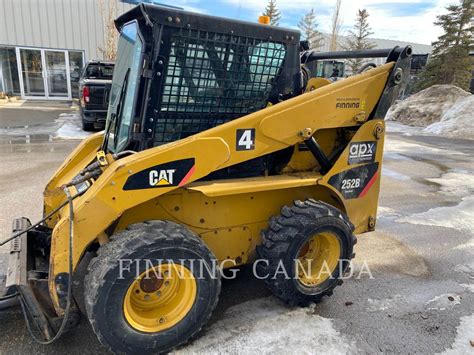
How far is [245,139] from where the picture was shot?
292 cm

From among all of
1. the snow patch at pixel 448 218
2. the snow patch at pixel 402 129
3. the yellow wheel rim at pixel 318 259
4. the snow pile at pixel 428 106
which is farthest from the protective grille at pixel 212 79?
the snow pile at pixel 428 106

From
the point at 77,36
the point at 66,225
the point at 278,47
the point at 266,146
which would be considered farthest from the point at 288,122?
the point at 77,36

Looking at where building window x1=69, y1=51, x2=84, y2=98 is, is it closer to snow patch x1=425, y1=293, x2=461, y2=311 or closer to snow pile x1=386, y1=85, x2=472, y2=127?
snow pile x1=386, y1=85, x2=472, y2=127

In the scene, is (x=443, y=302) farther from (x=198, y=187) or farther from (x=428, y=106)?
(x=428, y=106)

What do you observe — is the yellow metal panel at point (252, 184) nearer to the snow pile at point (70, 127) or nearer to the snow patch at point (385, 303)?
the snow patch at point (385, 303)

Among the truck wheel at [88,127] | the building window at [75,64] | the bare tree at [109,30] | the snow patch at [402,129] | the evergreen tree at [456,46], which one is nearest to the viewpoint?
the truck wheel at [88,127]

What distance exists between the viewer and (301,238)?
10.1 feet

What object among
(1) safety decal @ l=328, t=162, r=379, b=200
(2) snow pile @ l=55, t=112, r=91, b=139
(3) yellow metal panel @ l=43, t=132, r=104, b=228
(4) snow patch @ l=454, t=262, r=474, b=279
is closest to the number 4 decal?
(1) safety decal @ l=328, t=162, r=379, b=200

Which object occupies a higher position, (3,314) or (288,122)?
(288,122)

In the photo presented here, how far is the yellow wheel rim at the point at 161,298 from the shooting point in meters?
2.71

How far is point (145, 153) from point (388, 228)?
12.5ft

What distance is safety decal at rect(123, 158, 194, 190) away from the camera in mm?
2570

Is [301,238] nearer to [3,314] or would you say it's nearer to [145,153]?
[145,153]

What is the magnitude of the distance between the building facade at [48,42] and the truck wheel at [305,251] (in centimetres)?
1766
